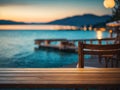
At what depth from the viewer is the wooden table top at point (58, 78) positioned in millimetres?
1769

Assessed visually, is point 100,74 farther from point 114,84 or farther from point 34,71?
point 34,71

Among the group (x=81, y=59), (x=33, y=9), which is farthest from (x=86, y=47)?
(x=33, y=9)

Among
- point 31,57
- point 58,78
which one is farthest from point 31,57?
point 58,78

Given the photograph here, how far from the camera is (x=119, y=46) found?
2.78m

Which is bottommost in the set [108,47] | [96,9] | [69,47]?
[69,47]

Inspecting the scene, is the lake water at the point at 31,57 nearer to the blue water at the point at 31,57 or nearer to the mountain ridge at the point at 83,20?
the blue water at the point at 31,57

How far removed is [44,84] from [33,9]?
86.0ft

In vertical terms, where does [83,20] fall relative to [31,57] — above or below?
above

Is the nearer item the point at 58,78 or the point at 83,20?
the point at 58,78

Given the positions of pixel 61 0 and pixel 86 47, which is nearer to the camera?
pixel 86 47

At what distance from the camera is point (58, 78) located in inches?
75.4

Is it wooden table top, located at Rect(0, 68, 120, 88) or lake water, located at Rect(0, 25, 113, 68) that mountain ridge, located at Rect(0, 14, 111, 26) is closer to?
lake water, located at Rect(0, 25, 113, 68)

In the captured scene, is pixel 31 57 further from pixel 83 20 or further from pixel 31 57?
pixel 83 20

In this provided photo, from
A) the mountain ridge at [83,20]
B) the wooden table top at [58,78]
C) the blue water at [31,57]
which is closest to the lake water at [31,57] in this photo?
the blue water at [31,57]
